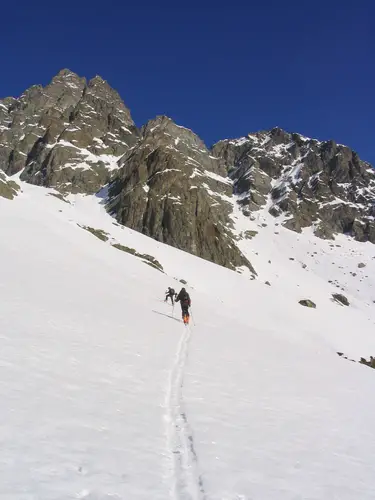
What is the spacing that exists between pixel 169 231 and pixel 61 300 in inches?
3229

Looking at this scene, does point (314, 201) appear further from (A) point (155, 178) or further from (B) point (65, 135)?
(B) point (65, 135)

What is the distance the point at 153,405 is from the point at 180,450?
2.31 metres

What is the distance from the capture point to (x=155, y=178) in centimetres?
11206

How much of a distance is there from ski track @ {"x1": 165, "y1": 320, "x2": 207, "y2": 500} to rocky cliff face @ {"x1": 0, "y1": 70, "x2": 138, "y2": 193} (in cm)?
12419

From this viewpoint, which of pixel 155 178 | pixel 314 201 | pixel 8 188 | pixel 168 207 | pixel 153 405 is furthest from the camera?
pixel 314 201

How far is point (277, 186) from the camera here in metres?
194

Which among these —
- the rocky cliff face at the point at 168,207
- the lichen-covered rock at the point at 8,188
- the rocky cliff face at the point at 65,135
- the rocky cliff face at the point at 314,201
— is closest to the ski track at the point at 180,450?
the lichen-covered rock at the point at 8,188

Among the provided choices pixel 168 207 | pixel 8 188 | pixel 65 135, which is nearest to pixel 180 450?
pixel 8 188

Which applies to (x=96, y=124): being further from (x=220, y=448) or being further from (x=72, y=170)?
(x=220, y=448)

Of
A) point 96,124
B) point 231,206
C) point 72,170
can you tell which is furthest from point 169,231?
point 96,124

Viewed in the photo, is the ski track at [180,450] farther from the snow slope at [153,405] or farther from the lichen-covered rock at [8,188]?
the lichen-covered rock at [8,188]

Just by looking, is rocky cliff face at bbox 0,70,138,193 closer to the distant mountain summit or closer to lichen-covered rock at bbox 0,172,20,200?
the distant mountain summit

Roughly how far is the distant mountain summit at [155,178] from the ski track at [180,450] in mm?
86437

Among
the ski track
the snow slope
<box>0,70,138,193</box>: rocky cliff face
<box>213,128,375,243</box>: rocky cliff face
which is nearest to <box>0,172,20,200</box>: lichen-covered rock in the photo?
the snow slope
